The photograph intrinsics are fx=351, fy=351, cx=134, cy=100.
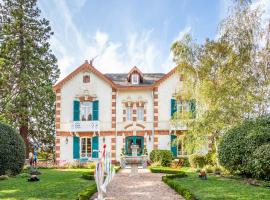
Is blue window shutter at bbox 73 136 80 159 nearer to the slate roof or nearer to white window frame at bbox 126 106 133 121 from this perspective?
white window frame at bbox 126 106 133 121

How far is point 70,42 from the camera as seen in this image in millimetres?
18578

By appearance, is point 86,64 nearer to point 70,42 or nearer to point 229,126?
point 70,42

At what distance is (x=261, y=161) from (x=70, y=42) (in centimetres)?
1107

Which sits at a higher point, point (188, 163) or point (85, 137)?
point (85, 137)

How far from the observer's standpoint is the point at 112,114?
29.0m

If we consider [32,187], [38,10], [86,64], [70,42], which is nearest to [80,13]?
[70,42]

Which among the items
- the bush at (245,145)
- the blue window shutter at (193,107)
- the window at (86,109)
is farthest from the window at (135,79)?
the bush at (245,145)

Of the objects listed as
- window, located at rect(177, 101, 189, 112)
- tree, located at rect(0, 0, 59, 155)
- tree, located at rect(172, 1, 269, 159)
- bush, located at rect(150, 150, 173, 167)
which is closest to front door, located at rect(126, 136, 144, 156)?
bush, located at rect(150, 150, 173, 167)

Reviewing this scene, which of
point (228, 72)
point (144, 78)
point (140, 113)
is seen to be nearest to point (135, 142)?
point (140, 113)

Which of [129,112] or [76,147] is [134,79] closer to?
[129,112]

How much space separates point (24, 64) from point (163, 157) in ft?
49.4

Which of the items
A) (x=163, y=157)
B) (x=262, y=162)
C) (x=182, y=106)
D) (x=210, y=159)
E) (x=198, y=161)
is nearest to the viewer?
(x=262, y=162)

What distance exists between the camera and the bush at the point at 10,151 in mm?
17609

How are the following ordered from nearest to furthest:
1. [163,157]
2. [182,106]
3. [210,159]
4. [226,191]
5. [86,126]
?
[226,191] → [210,159] → [163,157] → [182,106] → [86,126]
